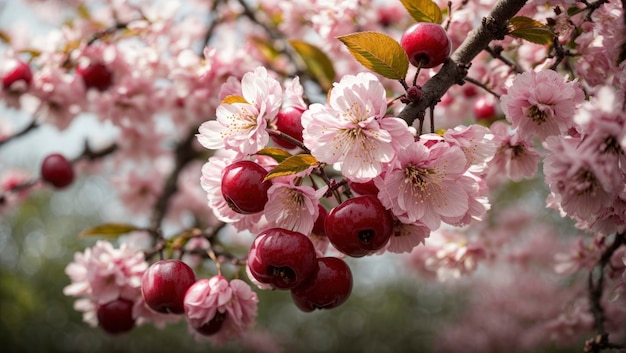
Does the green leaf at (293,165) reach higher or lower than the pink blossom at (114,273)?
higher

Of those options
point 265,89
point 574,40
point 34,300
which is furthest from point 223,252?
point 34,300

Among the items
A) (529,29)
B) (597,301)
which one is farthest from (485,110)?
(597,301)

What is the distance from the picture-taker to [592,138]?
870 millimetres

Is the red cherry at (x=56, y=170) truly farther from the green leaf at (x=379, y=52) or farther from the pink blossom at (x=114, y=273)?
the green leaf at (x=379, y=52)

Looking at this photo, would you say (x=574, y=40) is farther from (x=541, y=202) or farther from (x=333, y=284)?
(x=541, y=202)

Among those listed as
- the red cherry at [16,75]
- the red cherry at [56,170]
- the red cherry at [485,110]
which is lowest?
the red cherry at [56,170]

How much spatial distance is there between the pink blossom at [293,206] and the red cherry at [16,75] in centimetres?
148

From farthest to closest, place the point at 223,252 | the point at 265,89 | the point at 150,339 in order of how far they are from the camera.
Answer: the point at 150,339
the point at 223,252
the point at 265,89

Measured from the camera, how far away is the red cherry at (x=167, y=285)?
1234 mm

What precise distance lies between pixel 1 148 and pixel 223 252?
1.49 metres

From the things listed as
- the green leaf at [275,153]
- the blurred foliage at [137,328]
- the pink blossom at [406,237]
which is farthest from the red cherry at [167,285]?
the blurred foliage at [137,328]

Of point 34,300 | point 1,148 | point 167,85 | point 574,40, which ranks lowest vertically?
point 34,300

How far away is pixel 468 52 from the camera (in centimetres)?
117

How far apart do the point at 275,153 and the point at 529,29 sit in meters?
0.63
